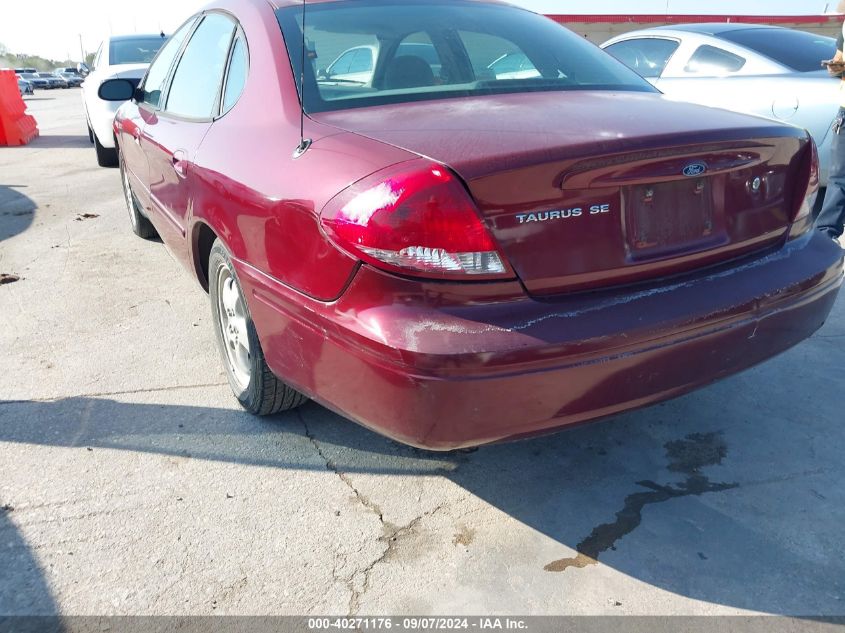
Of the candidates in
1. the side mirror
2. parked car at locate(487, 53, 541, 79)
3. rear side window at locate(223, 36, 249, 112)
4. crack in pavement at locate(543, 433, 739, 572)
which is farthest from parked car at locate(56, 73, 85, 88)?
crack in pavement at locate(543, 433, 739, 572)

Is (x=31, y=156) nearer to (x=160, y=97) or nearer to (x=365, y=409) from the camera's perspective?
(x=160, y=97)

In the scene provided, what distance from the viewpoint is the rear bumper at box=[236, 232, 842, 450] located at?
6.19ft

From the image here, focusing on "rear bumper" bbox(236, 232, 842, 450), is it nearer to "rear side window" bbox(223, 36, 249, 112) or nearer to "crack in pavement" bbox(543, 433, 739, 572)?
"crack in pavement" bbox(543, 433, 739, 572)

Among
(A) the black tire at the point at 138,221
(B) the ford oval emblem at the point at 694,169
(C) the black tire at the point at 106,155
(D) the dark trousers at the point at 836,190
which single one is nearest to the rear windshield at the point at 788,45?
(D) the dark trousers at the point at 836,190

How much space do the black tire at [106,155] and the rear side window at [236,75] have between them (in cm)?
704

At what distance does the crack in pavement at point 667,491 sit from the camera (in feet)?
7.34

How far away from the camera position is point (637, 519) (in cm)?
238

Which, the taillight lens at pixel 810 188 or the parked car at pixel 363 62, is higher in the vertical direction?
the parked car at pixel 363 62

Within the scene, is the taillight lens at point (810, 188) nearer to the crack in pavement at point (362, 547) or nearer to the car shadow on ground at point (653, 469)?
the car shadow on ground at point (653, 469)

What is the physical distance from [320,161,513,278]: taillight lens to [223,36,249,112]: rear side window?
1.18 meters

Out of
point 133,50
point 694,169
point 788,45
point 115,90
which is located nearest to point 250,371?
point 694,169

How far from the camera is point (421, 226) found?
1.89m

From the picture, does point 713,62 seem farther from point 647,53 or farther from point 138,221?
point 138,221

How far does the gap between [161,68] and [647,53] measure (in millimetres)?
4340
